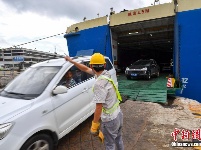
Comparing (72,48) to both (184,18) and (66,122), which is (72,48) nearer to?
(184,18)

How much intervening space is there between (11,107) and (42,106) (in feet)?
1.71

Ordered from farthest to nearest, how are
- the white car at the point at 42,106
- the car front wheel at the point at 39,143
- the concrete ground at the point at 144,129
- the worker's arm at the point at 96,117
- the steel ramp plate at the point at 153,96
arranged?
1. the steel ramp plate at the point at 153,96
2. the concrete ground at the point at 144,129
3. the car front wheel at the point at 39,143
4. the white car at the point at 42,106
5. the worker's arm at the point at 96,117

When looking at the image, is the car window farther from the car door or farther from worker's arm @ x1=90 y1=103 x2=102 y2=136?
worker's arm @ x1=90 y1=103 x2=102 y2=136

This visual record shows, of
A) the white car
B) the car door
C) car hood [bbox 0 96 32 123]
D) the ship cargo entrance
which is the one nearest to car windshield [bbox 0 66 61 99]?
the white car

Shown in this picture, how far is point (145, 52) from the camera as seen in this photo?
29.3m

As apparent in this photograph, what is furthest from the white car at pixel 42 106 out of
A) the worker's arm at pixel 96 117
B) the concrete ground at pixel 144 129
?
the worker's arm at pixel 96 117

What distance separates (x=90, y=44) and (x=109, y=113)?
12.5m

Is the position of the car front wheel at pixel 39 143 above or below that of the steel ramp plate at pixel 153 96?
above

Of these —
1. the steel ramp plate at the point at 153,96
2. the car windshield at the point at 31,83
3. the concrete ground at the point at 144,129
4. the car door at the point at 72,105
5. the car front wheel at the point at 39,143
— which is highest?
the car windshield at the point at 31,83

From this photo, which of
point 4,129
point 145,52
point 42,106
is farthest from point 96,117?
point 145,52

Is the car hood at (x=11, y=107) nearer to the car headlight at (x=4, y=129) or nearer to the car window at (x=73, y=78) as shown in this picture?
the car headlight at (x=4, y=129)

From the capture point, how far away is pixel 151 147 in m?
4.20

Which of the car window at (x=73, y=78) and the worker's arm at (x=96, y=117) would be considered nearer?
the worker's arm at (x=96, y=117)

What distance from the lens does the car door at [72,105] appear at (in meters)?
3.85
